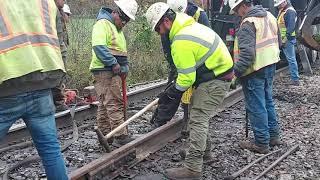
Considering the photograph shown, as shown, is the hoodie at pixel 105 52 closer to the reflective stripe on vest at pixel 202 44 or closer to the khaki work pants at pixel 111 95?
the khaki work pants at pixel 111 95

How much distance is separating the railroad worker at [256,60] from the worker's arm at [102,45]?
157 centimetres

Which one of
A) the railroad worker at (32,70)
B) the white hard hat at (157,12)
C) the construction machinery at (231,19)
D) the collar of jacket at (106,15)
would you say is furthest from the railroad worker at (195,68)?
the construction machinery at (231,19)

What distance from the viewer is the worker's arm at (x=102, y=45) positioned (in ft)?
17.3

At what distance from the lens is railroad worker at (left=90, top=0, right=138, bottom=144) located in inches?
208

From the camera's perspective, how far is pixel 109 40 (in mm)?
5449

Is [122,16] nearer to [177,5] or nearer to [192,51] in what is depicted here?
[192,51]

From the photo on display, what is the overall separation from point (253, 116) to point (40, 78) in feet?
10.9

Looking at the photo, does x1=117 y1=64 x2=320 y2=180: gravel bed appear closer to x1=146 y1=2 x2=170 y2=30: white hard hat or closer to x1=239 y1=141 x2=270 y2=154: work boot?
x1=239 y1=141 x2=270 y2=154: work boot

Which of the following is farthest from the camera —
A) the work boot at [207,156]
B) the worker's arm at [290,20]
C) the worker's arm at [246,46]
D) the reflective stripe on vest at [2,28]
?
the worker's arm at [290,20]

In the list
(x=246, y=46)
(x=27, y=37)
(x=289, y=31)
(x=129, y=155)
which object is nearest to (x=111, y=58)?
(x=129, y=155)

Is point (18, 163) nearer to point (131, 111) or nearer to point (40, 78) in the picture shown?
point (40, 78)

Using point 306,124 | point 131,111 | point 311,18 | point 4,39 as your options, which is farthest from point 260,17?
point 311,18

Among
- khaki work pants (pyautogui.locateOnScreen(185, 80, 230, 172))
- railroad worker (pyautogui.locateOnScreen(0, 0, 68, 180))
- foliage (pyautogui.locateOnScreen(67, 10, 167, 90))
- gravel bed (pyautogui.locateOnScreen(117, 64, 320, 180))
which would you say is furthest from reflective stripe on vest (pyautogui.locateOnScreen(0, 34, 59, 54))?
foliage (pyautogui.locateOnScreen(67, 10, 167, 90))

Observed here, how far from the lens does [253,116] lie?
222 inches
